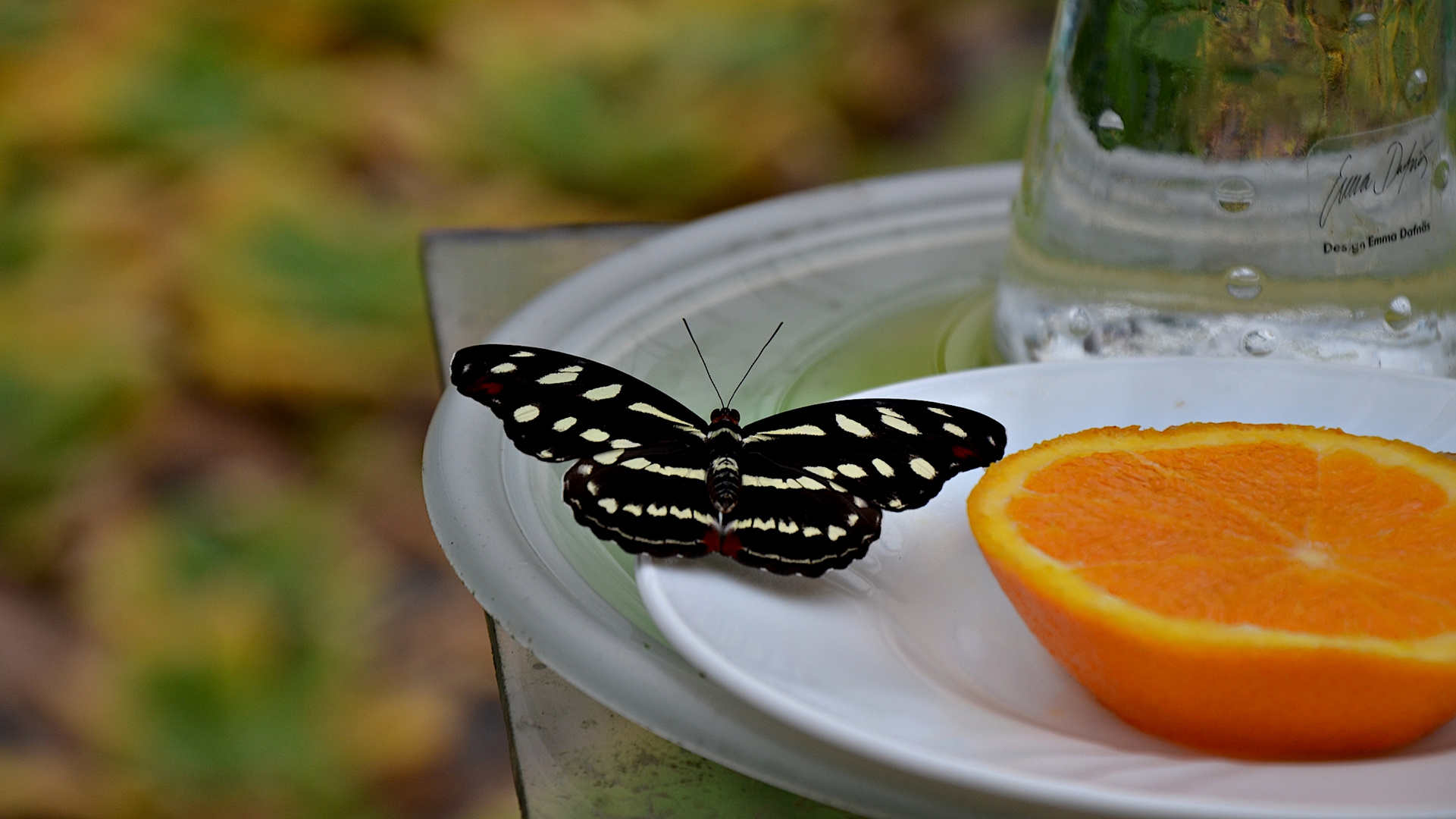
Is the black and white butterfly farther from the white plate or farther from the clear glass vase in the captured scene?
the clear glass vase

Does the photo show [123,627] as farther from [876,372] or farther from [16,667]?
[876,372]

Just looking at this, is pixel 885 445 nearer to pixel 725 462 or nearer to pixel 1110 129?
pixel 725 462

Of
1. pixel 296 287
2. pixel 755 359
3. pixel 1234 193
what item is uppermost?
pixel 1234 193

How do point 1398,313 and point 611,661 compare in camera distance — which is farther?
point 1398,313

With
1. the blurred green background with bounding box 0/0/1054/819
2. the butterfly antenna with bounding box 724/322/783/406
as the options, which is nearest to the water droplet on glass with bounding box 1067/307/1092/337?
the butterfly antenna with bounding box 724/322/783/406

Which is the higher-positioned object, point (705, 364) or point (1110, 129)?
point (1110, 129)

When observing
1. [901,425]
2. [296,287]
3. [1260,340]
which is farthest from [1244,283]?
[296,287]

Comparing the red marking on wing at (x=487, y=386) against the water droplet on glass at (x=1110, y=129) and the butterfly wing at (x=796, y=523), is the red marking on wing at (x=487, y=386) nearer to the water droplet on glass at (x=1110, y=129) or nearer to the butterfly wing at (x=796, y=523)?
the butterfly wing at (x=796, y=523)
